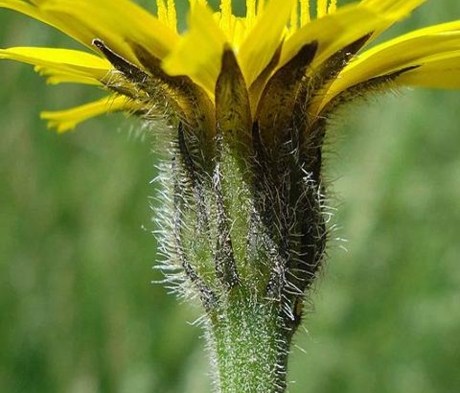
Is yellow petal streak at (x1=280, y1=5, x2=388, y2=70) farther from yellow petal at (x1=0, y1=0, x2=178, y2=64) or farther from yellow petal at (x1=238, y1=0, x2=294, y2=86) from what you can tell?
yellow petal at (x1=0, y1=0, x2=178, y2=64)

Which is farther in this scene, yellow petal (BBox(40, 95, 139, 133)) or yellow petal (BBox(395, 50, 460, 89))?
yellow petal (BBox(40, 95, 139, 133))

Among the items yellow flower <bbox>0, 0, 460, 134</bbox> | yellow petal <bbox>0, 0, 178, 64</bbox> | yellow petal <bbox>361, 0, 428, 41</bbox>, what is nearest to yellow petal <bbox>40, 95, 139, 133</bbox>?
yellow flower <bbox>0, 0, 460, 134</bbox>

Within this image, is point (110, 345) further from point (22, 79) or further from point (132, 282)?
point (22, 79)

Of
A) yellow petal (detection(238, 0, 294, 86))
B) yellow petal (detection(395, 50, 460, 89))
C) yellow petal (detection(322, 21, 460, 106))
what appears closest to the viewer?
yellow petal (detection(238, 0, 294, 86))

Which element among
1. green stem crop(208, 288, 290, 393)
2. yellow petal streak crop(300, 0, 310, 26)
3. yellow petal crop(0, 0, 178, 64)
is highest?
yellow petal streak crop(300, 0, 310, 26)

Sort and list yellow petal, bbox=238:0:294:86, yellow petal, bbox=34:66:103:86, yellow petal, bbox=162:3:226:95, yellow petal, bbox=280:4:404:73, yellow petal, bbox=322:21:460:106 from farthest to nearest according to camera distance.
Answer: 1. yellow petal, bbox=34:66:103:86
2. yellow petal, bbox=322:21:460:106
3. yellow petal, bbox=238:0:294:86
4. yellow petal, bbox=280:4:404:73
5. yellow petal, bbox=162:3:226:95

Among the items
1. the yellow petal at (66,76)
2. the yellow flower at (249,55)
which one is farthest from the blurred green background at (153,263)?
the yellow flower at (249,55)

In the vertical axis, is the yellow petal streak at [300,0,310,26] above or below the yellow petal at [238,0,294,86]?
above

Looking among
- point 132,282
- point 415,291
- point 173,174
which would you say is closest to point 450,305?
point 415,291

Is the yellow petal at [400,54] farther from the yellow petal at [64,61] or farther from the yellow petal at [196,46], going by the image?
the yellow petal at [64,61]
